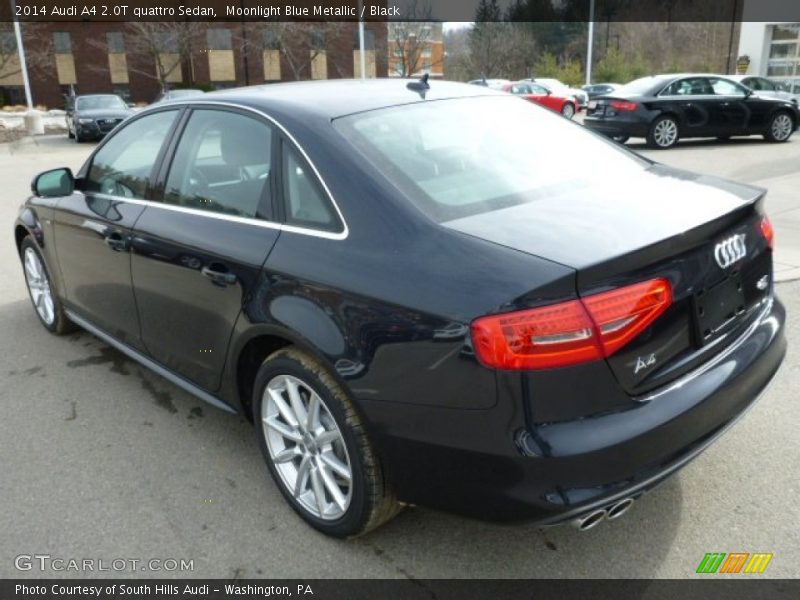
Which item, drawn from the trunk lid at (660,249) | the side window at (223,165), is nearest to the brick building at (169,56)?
the side window at (223,165)

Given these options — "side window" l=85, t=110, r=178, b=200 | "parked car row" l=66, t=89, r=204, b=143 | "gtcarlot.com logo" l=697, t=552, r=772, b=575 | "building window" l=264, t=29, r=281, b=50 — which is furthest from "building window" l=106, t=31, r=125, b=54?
"gtcarlot.com logo" l=697, t=552, r=772, b=575

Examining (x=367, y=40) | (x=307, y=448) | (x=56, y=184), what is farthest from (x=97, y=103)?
(x=367, y=40)

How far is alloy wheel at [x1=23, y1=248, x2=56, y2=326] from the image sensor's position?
4.88 meters

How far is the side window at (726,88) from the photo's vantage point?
15.1 meters

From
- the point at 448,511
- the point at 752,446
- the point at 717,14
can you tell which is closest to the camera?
the point at 448,511

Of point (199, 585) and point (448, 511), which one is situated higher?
point (448, 511)

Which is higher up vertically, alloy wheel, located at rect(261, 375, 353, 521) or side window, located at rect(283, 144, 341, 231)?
side window, located at rect(283, 144, 341, 231)

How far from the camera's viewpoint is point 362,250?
2.37m

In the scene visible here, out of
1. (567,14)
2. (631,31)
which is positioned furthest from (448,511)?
(567,14)

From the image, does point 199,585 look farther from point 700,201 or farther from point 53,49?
point 53,49

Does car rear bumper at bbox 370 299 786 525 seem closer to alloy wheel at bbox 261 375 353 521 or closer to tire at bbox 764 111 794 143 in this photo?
alloy wheel at bbox 261 375 353 521

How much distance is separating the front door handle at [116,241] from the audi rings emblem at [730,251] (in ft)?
8.67

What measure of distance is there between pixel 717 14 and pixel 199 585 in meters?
76.4

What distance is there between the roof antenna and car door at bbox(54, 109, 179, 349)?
115cm
